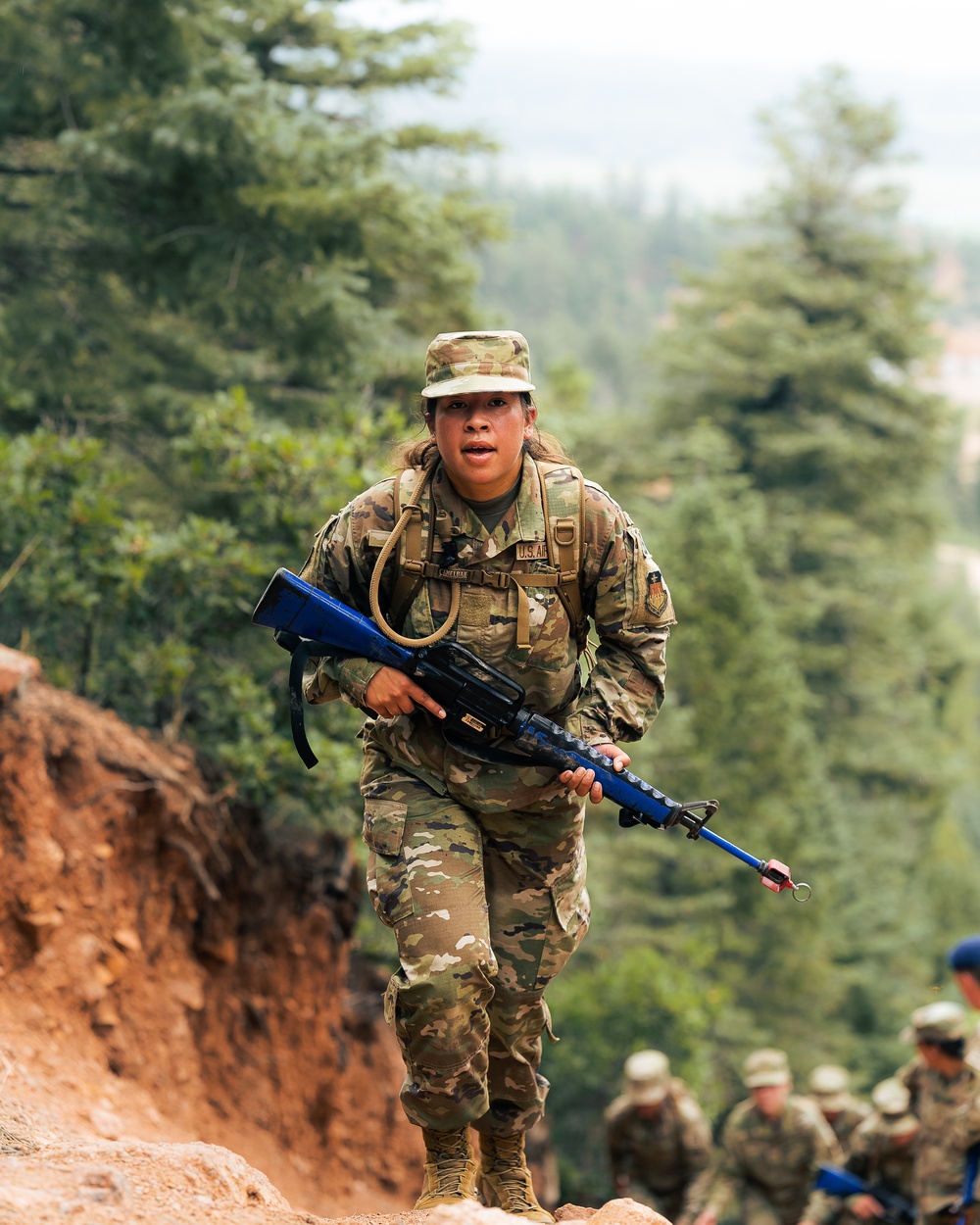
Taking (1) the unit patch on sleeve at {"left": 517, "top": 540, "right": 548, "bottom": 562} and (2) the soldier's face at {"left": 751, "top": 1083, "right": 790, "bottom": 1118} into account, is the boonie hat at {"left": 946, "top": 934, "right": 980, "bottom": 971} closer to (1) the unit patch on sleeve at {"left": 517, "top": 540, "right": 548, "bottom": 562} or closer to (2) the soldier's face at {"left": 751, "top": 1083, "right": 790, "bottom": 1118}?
(2) the soldier's face at {"left": 751, "top": 1083, "right": 790, "bottom": 1118}

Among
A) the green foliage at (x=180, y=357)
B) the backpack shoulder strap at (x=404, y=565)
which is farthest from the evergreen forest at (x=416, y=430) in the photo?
the backpack shoulder strap at (x=404, y=565)

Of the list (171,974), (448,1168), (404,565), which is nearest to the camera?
(404,565)

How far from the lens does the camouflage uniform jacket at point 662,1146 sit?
28.7 feet

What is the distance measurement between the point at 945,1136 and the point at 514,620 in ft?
13.7

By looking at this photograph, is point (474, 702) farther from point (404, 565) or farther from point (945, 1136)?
point (945, 1136)

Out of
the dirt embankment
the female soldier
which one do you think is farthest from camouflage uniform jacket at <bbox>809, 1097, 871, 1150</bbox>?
the female soldier

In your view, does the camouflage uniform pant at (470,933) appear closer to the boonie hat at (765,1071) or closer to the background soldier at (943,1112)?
the background soldier at (943,1112)

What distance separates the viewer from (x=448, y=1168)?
13.3ft

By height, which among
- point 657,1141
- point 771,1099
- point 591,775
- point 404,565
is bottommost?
point 657,1141

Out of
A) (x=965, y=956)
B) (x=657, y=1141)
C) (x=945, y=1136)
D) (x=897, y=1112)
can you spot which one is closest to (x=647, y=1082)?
(x=657, y=1141)

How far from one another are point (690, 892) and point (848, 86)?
21.5m

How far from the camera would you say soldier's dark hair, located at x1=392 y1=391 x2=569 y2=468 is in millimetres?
4031

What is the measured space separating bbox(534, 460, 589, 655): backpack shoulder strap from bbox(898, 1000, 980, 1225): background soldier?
12.7ft

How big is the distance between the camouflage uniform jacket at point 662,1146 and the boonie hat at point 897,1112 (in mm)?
1449
